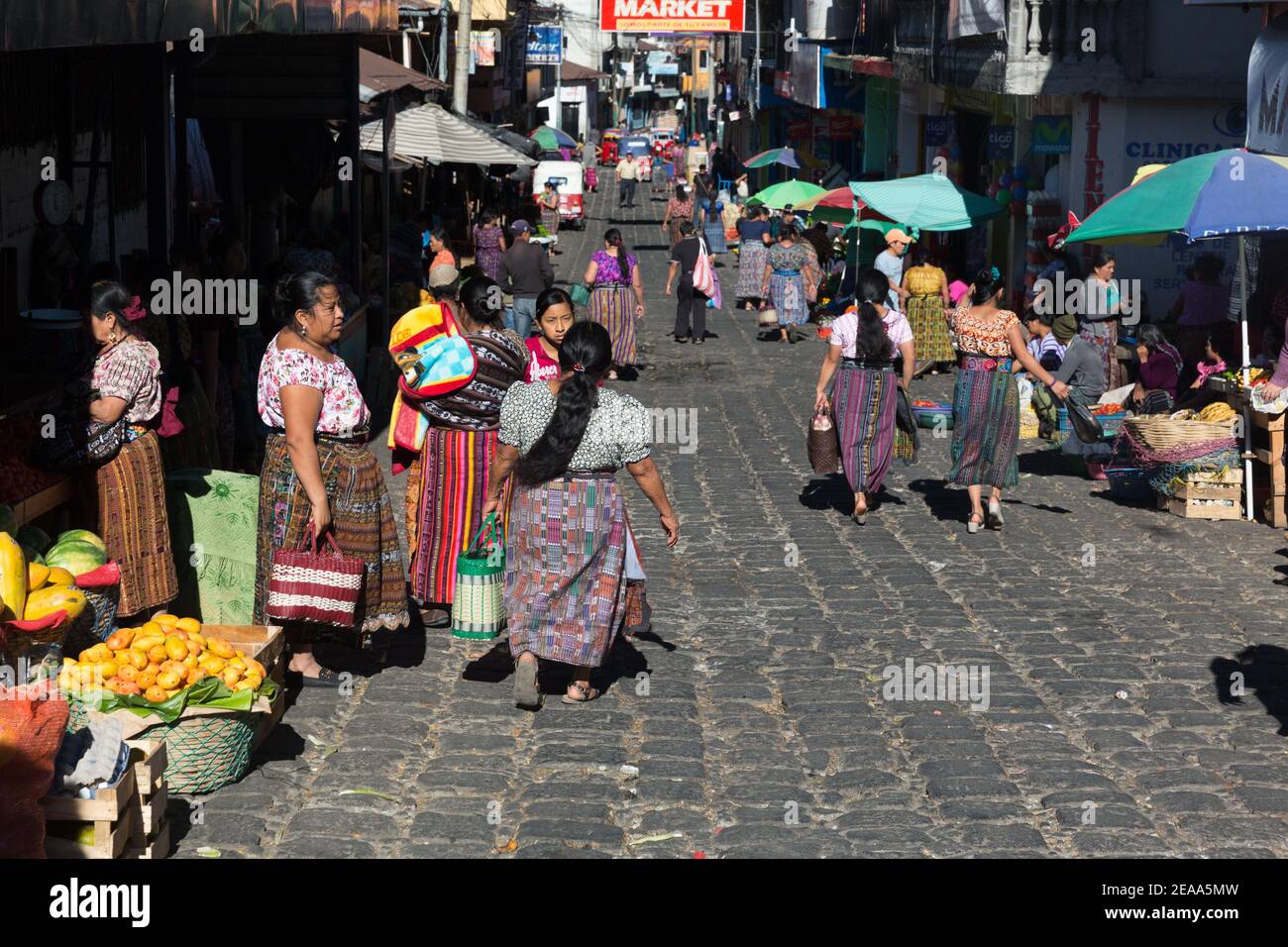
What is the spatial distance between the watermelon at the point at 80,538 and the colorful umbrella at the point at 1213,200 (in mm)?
7266

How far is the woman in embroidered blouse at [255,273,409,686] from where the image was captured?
23.4ft

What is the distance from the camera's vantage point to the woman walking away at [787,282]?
2327 centimetres

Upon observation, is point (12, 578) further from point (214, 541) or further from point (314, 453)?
point (214, 541)

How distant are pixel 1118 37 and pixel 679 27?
22070mm

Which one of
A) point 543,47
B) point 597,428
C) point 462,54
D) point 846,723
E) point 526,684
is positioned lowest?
point 846,723

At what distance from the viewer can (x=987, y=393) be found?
1137cm

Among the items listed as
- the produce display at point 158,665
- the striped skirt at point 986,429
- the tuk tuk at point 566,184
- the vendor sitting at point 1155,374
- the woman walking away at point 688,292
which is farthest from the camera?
the tuk tuk at point 566,184

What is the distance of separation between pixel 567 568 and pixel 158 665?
1.75 meters

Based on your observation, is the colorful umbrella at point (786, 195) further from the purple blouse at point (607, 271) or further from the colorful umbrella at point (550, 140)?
the colorful umbrella at point (550, 140)

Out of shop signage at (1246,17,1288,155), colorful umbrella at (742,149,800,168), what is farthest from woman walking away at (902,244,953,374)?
colorful umbrella at (742,149,800,168)

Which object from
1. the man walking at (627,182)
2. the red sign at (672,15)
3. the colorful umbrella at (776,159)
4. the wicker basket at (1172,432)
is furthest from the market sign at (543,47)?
the wicker basket at (1172,432)

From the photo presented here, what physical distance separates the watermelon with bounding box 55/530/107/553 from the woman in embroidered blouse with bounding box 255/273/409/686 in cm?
68

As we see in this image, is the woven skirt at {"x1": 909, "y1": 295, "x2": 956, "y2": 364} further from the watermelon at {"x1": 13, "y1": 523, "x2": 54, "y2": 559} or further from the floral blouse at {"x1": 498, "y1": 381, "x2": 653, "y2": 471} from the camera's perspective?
the watermelon at {"x1": 13, "y1": 523, "x2": 54, "y2": 559}

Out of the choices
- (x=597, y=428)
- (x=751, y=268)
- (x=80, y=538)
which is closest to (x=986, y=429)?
(x=597, y=428)
